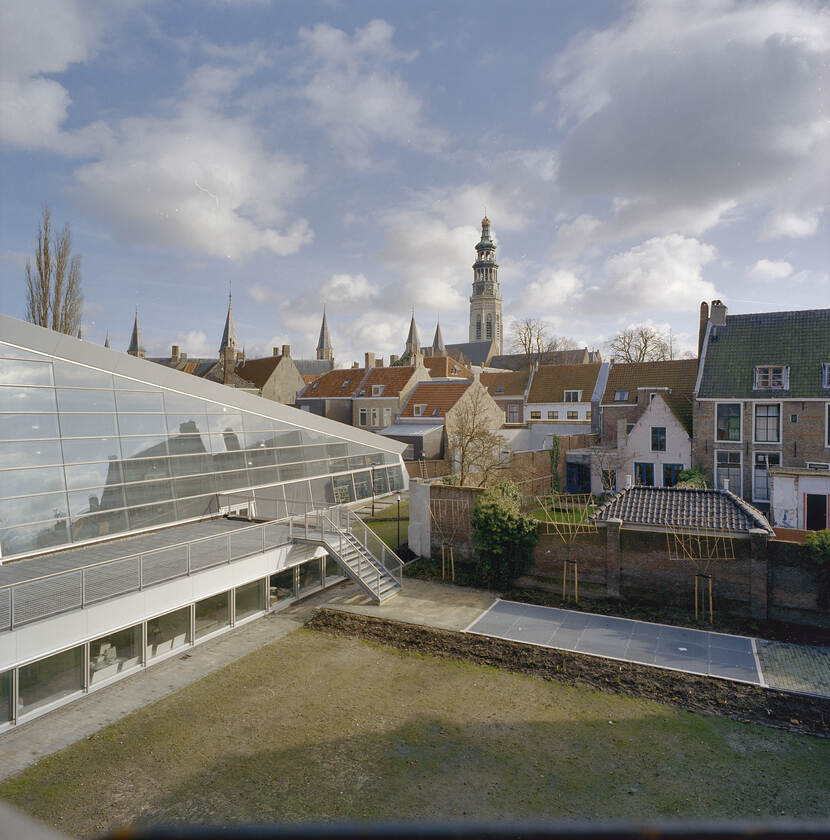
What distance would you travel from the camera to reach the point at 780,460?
92.5 ft

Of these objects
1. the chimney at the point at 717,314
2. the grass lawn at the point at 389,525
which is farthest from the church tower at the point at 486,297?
the grass lawn at the point at 389,525

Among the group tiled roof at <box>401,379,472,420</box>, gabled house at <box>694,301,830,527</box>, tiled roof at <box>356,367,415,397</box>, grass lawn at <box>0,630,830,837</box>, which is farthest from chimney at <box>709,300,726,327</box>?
grass lawn at <box>0,630,830,837</box>

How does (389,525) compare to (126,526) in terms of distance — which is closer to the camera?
(126,526)

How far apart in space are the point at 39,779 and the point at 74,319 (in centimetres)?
2938

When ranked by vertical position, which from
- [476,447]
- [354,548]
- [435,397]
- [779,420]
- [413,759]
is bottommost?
[413,759]

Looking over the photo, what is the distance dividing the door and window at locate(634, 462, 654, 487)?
9.79 metres

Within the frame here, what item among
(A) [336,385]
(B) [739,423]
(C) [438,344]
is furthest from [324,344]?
(B) [739,423]

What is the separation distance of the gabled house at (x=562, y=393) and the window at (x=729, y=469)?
46.2 ft

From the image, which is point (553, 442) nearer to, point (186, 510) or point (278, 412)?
point (278, 412)

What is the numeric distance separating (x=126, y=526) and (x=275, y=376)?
38.0m

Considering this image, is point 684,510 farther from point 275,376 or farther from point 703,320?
point 275,376

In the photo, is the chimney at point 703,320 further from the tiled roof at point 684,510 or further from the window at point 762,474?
the tiled roof at point 684,510

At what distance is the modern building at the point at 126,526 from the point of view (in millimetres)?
11883

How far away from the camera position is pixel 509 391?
54.3 metres
